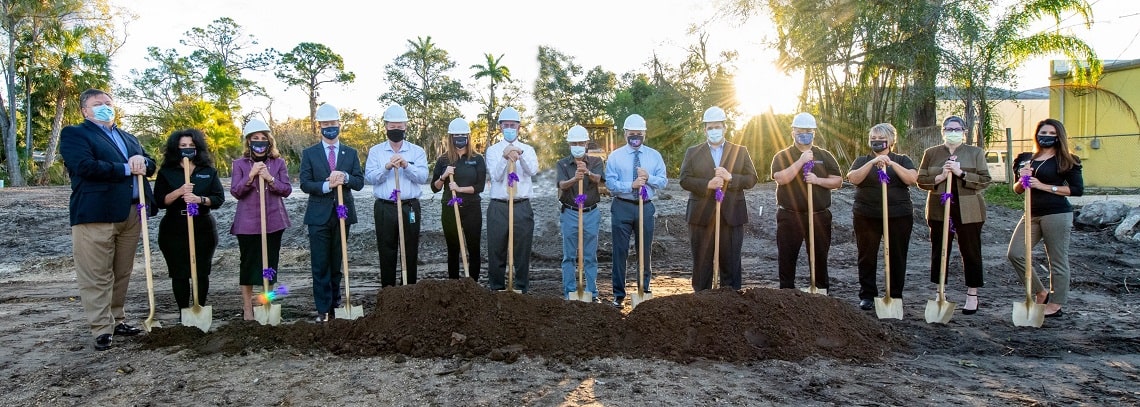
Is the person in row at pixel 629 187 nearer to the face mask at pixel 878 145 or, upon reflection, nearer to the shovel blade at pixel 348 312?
the face mask at pixel 878 145

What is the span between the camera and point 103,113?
196 inches

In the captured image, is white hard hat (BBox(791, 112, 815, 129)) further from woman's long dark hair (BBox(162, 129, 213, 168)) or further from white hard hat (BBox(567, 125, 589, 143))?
woman's long dark hair (BBox(162, 129, 213, 168))

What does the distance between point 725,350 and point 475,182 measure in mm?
2778

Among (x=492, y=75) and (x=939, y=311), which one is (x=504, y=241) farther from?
(x=492, y=75)

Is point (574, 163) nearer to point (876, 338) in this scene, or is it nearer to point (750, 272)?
point (876, 338)

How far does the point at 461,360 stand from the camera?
4.49 meters

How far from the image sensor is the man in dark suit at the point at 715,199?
5918mm

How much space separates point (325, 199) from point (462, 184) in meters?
1.22

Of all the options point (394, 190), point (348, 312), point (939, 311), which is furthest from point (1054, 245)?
point (348, 312)

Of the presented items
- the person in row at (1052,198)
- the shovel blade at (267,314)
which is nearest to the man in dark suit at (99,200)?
the shovel blade at (267,314)

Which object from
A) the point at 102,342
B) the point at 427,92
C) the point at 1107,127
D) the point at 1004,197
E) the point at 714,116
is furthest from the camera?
the point at 427,92

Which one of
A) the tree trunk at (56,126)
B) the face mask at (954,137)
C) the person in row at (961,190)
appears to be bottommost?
the person in row at (961,190)

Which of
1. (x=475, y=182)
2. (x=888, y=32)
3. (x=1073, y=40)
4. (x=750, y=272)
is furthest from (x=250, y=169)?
(x=1073, y=40)

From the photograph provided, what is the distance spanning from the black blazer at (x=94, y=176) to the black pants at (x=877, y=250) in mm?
5819
